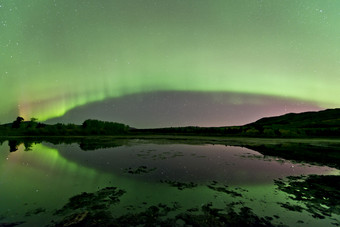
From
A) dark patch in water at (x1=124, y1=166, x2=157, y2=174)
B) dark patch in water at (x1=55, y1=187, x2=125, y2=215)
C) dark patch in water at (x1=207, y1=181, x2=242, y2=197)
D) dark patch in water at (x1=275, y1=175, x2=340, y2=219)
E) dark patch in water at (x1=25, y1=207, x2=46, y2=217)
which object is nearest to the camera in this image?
dark patch in water at (x1=25, y1=207, x2=46, y2=217)

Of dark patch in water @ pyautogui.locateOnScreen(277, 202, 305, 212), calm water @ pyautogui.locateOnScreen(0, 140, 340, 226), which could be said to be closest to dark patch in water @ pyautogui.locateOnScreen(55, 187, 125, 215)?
calm water @ pyautogui.locateOnScreen(0, 140, 340, 226)

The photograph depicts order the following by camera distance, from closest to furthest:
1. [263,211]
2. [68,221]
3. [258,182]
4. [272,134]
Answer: [68,221] → [263,211] → [258,182] → [272,134]

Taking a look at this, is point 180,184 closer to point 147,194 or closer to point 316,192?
point 147,194

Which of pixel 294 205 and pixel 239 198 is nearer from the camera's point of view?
pixel 294 205

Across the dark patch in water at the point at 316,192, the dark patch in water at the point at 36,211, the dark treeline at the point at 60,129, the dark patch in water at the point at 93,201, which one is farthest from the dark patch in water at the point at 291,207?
the dark treeline at the point at 60,129

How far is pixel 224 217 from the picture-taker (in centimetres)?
932

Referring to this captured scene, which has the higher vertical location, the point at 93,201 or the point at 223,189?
the point at 93,201

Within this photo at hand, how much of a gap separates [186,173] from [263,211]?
9394mm

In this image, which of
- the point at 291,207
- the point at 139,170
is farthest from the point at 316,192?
the point at 139,170

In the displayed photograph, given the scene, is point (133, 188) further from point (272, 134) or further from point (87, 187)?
point (272, 134)

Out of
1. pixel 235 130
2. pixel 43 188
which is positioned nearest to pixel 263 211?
pixel 43 188

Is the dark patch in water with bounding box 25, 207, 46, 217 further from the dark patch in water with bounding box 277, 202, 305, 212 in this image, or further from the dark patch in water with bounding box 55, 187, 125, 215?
the dark patch in water with bounding box 277, 202, 305, 212

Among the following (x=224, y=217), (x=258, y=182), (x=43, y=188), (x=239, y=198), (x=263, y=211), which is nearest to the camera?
(x=224, y=217)

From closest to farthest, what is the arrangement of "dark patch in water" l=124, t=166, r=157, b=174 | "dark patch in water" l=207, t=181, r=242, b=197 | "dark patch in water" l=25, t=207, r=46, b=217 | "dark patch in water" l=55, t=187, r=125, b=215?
"dark patch in water" l=25, t=207, r=46, b=217
"dark patch in water" l=55, t=187, r=125, b=215
"dark patch in water" l=207, t=181, r=242, b=197
"dark patch in water" l=124, t=166, r=157, b=174
